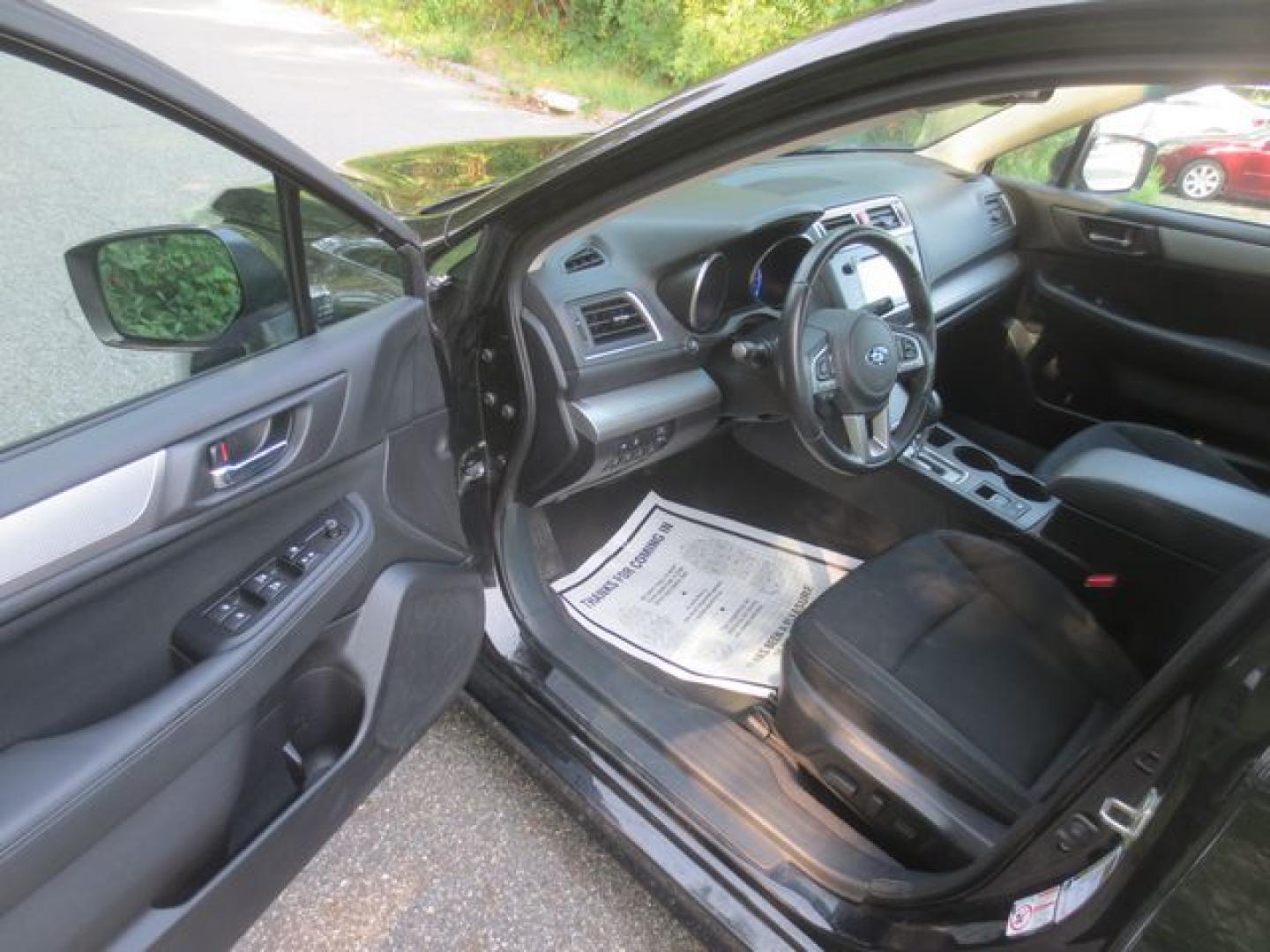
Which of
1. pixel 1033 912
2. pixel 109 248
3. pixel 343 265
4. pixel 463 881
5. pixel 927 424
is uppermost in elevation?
pixel 109 248

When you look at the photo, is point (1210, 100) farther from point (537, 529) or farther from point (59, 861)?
point (59, 861)

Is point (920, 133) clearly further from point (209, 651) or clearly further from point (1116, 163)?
point (209, 651)

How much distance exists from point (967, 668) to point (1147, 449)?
105cm

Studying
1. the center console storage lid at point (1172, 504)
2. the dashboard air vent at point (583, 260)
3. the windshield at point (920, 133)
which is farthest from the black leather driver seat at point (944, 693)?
the windshield at point (920, 133)

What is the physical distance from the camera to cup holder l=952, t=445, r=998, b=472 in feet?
7.50

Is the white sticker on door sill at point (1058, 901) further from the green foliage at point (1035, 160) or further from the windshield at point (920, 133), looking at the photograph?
the green foliage at point (1035, 160)

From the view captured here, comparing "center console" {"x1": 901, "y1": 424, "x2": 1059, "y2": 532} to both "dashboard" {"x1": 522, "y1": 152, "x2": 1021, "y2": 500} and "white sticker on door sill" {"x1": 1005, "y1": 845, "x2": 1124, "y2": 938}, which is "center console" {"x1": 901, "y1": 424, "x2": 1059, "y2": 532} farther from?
"white sticker on door sill" {"x1": 1005, "y1": 845, "x2": 1124, "y2": 938}

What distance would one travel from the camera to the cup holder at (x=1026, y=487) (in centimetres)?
216

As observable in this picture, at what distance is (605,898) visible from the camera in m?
1.55

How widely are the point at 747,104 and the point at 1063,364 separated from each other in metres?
2.08

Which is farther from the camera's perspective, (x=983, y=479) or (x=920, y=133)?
(x=920, y=133)

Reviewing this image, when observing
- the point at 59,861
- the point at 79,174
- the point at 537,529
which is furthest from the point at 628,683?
the point at 79,174

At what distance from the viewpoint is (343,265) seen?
137cm

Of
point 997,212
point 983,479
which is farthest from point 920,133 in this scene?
point 983,479
